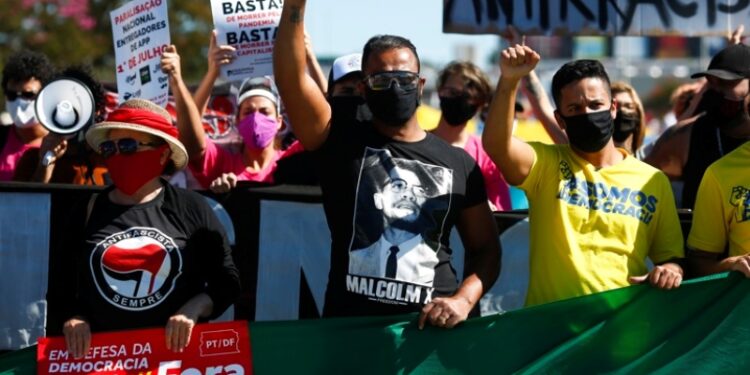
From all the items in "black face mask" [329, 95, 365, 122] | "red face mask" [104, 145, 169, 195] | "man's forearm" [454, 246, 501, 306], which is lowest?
"man's forearm" [454, 246, 501, 306]

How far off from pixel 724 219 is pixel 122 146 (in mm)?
2319

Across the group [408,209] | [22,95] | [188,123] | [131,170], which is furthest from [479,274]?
[22,95]

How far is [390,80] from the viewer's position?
4660 mm

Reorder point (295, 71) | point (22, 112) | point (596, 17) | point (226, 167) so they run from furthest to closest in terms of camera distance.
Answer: point (596, 17) < point (22, 112) < point (226, 167) < point (295, 71)

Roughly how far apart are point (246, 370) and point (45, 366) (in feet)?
2.45

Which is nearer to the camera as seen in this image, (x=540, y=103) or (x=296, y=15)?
(x=296, y=15)

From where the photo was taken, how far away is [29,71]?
24.0ft

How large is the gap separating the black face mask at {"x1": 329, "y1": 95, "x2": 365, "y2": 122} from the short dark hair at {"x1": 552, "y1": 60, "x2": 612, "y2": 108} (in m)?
1.12

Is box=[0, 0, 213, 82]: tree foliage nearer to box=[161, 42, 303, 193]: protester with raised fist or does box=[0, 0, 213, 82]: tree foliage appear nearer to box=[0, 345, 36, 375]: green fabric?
box=[161, 42, 303, 193]: protester with raised fist

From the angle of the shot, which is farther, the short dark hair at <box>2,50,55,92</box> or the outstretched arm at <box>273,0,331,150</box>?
Answer: the short dark hair at <box>2,50,55,92</box>

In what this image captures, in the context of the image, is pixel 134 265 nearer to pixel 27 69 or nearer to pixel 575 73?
pixel 575 73

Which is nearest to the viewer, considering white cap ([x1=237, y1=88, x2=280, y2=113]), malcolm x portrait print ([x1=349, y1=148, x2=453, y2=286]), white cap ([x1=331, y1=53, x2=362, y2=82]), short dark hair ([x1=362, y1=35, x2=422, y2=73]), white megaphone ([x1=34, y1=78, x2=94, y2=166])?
malcolm x portrait print ([x1=349, y1=148, x2=453, y2=286])

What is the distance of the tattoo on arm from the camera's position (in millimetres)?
4543

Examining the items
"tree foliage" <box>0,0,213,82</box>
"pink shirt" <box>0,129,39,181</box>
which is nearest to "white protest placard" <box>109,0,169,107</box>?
"pink shirt" <box>0,129,39,181</box>
